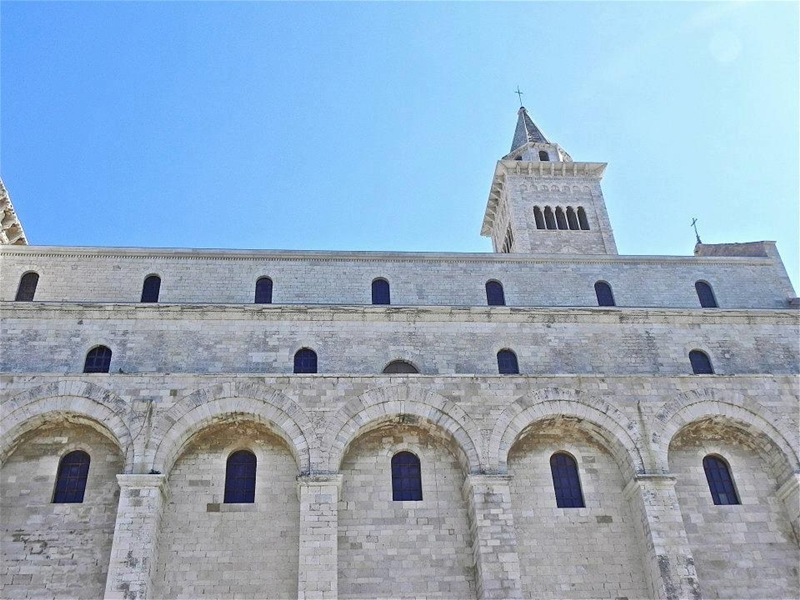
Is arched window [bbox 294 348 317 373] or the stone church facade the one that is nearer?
the stone church facade

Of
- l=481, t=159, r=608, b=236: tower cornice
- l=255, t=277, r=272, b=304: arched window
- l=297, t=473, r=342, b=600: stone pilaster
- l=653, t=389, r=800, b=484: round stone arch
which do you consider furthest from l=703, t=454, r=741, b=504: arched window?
l=481, t=159, r=608, b=236: tower cornice

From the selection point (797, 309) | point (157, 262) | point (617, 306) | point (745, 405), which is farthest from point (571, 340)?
point (157, 262)

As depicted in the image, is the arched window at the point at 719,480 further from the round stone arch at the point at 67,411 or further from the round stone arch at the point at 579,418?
the round stone arch at the point at 67,411

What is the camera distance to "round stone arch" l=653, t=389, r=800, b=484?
63.8 feet

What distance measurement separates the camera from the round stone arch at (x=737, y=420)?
19.4 metres

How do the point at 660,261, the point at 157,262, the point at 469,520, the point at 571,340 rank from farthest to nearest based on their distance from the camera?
the point at 660,261, the point at 157,262, the point at 571,340, the point at 469,520

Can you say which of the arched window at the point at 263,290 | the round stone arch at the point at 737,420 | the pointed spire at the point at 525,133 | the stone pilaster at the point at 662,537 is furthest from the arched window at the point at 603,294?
the pointed spire at the point at 525,133

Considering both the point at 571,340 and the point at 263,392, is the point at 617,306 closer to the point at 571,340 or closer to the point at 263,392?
the point at 571,340

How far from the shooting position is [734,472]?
1978 cm

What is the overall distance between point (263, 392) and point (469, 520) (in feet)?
20.0

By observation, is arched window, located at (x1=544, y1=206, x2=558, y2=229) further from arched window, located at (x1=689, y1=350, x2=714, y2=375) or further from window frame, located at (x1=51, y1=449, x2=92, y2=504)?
window frame, located at (x1=51, y1=449, x2=92, y2=504)

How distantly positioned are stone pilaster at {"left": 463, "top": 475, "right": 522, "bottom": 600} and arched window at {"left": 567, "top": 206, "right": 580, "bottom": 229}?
54.9ft

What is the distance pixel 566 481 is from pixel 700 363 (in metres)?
5.75

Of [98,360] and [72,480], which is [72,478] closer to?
[72,480]
